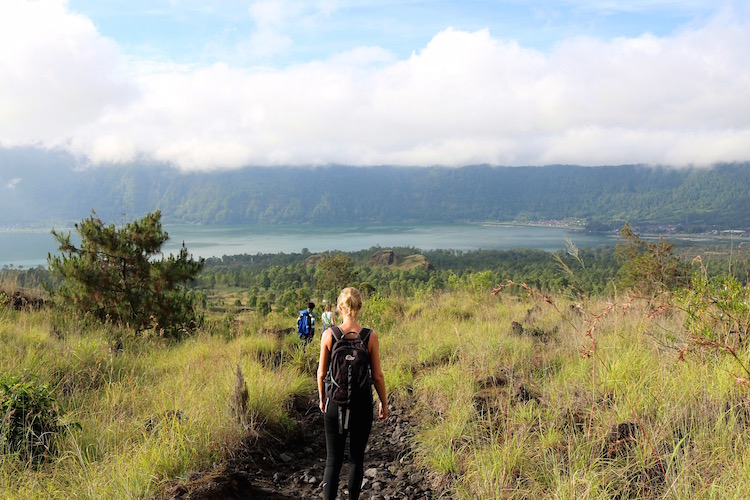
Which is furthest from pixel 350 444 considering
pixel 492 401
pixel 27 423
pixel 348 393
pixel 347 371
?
pixel 27 423

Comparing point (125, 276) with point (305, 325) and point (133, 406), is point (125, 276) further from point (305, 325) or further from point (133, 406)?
point (133, 406)

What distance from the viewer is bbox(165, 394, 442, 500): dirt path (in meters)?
3.42

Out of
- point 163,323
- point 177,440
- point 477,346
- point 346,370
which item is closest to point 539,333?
point 477,346

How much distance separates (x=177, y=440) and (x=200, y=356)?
3183mm

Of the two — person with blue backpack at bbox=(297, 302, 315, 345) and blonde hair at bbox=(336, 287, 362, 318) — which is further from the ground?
blonde hair at bbox=(336, 287, 362, 318)

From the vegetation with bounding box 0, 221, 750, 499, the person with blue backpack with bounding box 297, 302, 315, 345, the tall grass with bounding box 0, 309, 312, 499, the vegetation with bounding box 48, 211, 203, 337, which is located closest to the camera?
the vegetation with bounding box 0, 221, 750, 499

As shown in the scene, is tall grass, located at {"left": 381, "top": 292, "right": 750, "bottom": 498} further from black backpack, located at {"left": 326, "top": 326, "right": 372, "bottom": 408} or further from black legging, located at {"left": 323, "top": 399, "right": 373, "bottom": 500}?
black backpack, located at {"left": 326, "top": 326, "right": 372, "bottom": 408}

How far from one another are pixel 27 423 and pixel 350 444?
8.93 feet

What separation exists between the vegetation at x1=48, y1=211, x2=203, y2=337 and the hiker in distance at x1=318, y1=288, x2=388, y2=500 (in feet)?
23.6

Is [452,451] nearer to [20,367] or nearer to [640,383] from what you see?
[640,383]

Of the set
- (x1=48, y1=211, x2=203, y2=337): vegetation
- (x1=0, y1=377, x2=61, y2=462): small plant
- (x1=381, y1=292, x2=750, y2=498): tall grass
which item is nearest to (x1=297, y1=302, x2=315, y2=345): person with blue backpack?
(x1=381, y1=292, x2=750, y2=498): tall grass

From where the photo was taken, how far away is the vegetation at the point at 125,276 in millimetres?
9438

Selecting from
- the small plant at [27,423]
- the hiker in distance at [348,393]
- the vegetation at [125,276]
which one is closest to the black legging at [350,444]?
the hiker in distance at [348,393]

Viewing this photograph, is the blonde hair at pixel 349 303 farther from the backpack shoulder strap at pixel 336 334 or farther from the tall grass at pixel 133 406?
the tall grass at pixel 133 406
